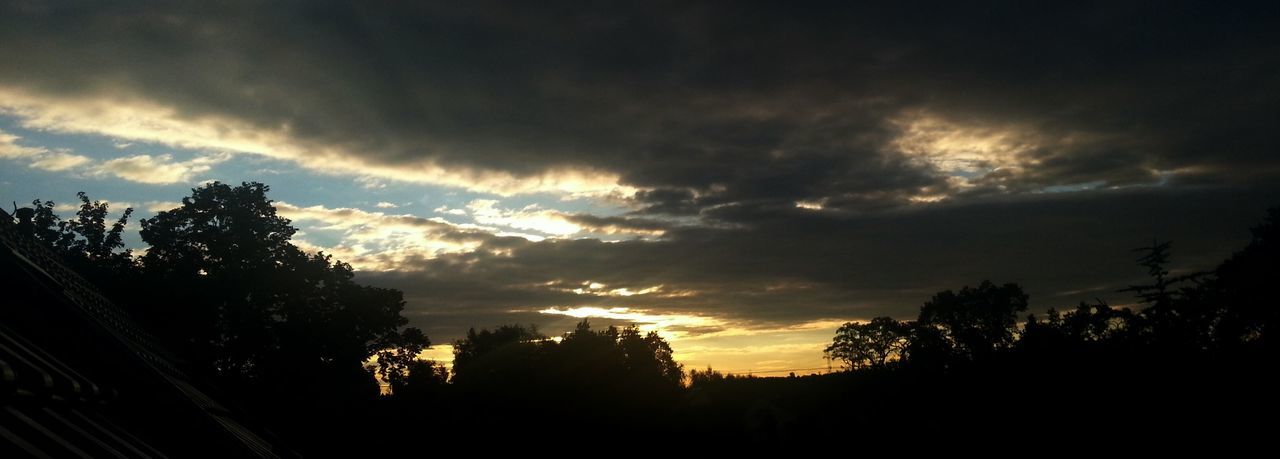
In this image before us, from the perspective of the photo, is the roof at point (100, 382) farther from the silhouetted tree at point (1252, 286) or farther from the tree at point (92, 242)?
the silhouetted tree at point (1252, 286)

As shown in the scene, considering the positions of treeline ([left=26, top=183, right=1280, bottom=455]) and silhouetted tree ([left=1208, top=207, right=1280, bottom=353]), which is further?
silhouetted tree ([left=1208, top=207, right=1280, bottom=353])

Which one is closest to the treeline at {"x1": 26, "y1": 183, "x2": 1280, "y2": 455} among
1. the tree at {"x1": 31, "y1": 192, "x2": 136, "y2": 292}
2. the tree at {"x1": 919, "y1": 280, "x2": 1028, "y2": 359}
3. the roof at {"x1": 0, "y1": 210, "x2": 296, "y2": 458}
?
the tree at {"x1": 31, "y1": 192, "x2": 136, "y2": 292}

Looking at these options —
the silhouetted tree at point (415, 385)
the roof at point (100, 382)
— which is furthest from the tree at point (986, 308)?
the roof at point (100, 382)

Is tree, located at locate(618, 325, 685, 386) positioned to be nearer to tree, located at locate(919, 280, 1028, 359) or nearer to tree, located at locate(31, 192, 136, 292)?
tree, located at locate(31, 192, 136, 292)

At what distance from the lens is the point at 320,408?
33.0m

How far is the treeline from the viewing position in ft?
95.4

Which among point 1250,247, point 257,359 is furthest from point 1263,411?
point 1250,247

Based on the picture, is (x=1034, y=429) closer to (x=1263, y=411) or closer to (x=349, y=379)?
(x=1263, y=411)

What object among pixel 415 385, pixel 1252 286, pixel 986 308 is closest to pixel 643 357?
pixel 415 385

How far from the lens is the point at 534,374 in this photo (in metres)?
41.5

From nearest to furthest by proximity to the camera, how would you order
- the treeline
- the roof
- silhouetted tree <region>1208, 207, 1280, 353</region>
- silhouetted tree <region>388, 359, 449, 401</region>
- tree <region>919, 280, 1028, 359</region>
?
the roof, the treeline, silhouetted tree <region>388, 359, 449, 401</region>, silhouetted tree <region>1208, 207, 1280, 353</region>, tree <region>919, 280, 1028, 359</region>

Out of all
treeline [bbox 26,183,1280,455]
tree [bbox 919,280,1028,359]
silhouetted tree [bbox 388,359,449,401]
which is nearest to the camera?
treeline [bbox 26,183,1280,455]

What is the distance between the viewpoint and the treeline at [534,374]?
29.1 m

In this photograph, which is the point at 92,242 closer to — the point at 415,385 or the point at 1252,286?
the point at 415,385
